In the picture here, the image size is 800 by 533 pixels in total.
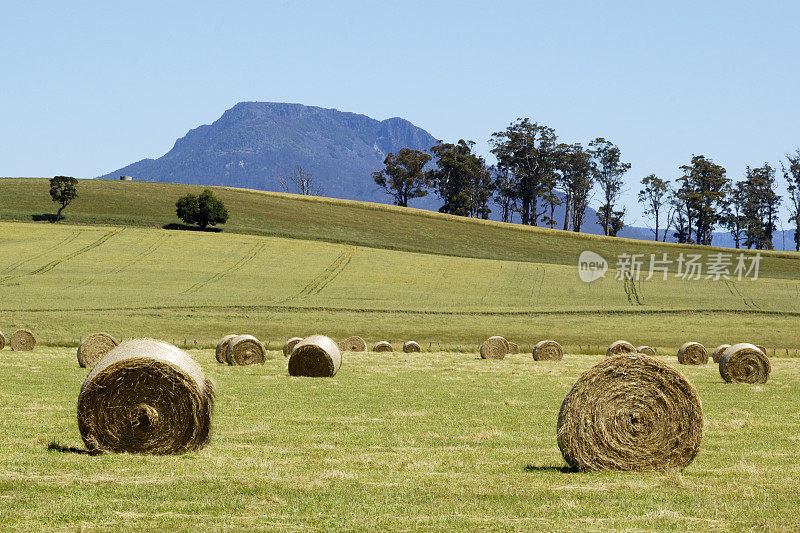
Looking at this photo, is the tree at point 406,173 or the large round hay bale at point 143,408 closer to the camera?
the large round hay bale at point 143,408

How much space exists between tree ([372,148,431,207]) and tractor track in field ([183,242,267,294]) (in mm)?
78361

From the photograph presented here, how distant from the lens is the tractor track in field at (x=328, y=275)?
72.6 m

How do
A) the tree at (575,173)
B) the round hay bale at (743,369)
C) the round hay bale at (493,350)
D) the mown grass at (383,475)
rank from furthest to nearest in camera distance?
the tree at (575,173) < the round hay bale at (493,350) < the round hay bale at (743,369) < the mown grass at (383,475)

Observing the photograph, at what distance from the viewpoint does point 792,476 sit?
13.6 m

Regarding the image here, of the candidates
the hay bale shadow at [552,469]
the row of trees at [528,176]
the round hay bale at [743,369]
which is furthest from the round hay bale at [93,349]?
the row of trees at [528,176]

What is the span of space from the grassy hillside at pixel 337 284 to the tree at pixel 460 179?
40.6 m

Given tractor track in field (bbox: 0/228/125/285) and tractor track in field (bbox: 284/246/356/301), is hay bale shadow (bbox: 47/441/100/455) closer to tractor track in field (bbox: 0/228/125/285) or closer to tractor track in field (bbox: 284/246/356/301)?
tractor track in field (bbox: 284/246/356/301)

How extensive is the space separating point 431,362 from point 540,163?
12639cm

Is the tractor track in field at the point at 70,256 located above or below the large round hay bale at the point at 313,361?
above

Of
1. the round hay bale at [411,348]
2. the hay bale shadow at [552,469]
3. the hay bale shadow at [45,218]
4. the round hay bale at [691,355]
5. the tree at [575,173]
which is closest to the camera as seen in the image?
the hay bale shadow at [552,469]

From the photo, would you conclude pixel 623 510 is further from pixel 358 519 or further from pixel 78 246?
pixel 78 246

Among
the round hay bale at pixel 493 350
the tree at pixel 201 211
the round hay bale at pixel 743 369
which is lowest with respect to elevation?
the round hay bale at pixel 493 350

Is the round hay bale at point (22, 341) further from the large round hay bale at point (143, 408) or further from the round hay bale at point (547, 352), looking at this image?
the large round hay bale at point (143, 408)

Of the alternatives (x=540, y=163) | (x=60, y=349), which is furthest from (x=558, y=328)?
(x=540, y=163)
